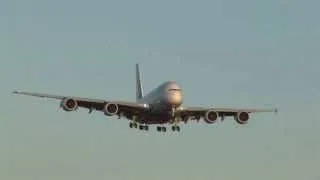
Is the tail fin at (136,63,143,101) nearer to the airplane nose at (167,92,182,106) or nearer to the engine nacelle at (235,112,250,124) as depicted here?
the engine nacelle at (235,112,250,124)

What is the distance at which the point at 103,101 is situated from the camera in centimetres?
11506

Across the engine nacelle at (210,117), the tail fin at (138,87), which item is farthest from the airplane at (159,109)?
the tail fin at (138,87)

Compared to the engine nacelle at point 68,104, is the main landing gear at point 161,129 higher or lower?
lower

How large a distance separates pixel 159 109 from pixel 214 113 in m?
8.22

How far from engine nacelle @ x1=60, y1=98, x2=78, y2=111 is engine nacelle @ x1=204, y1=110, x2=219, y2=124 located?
57.7 ft

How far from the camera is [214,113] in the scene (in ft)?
389

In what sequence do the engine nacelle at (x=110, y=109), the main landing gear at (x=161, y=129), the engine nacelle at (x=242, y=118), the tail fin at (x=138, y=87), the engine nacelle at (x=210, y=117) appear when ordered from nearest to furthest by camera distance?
the engine nacelle at (x=110, y=109) < the engine nacelle at (x=210, y=117) < the engine nacelle at (x=242, y=118) < the main landing gear at (x=161, y=129) < the tail fin at (x=138, y=87)

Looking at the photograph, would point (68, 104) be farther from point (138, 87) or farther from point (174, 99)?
point (138, 87)

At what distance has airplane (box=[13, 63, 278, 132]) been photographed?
113 meters

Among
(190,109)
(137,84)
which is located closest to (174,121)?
(190,109)

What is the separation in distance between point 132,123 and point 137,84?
4440 cm

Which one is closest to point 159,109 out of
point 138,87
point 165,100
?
point 165,100

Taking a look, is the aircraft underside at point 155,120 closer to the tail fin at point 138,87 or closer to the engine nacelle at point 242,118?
the engine nacelle at point 242,118

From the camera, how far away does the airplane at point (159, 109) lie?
113188 mm
